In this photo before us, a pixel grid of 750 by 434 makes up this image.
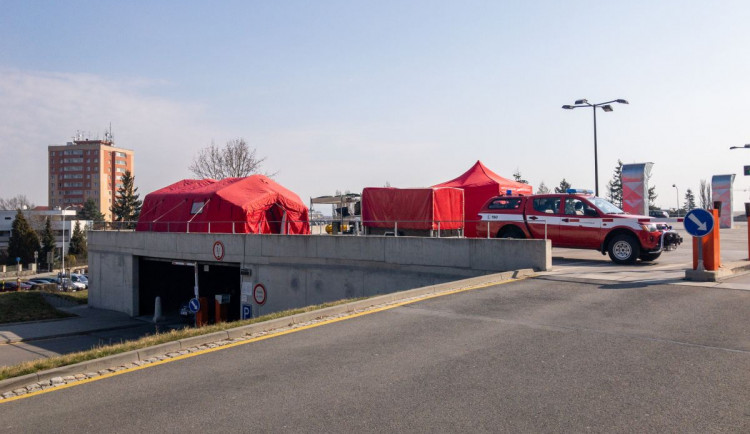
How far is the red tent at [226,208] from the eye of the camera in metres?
27.0

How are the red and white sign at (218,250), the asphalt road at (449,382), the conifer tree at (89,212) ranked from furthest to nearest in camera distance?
the conifer tree at (89,212) → the red and white sign at (218,250) → the asphalt road at (449,382)

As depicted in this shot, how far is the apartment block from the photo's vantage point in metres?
119

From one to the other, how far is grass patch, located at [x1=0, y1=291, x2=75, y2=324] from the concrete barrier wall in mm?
4396

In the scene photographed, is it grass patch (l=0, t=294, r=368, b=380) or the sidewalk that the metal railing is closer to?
the sidewalk

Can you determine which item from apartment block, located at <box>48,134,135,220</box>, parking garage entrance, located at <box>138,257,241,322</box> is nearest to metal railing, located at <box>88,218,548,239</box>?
parking garage entrance, located at <box>138,257,241,322</box>

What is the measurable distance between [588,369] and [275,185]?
25.1 metres

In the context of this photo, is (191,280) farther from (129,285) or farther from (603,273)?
(603,273)

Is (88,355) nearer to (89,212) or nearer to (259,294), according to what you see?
(259,294)

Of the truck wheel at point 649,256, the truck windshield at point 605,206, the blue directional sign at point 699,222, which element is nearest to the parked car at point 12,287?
the truck windshield at point 605,206

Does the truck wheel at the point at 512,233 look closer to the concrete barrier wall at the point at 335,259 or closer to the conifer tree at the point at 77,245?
the concrete barrier wall at the point at 335,259

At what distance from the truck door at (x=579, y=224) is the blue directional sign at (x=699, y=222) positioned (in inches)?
127

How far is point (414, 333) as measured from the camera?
780cm

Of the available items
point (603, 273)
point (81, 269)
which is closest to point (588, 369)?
point (603, 273)

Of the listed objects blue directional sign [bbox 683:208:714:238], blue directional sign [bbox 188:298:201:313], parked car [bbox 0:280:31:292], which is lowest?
parked car [bbox 0:280:31:292]
